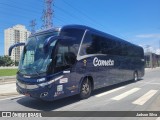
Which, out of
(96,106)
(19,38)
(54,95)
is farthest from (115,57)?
(19,38)

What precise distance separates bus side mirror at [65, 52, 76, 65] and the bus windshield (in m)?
0.89

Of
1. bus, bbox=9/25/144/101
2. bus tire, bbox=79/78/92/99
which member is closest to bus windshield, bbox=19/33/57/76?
bus, bbox=9/25/144/101

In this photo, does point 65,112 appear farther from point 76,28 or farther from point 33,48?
point 76,28

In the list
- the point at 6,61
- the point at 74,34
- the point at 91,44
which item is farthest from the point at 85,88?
the point at 6,61

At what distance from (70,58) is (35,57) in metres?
1.45

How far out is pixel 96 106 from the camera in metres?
8.57

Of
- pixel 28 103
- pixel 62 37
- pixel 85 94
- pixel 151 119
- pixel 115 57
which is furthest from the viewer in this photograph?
pixel 115 57

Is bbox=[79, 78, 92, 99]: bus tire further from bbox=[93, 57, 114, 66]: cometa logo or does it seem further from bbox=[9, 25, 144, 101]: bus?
bbox=[93, 57, 114, 66]: cometa logo

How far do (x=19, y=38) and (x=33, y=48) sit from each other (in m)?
57.0

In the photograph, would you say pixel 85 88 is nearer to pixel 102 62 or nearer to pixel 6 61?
pixel 102 62

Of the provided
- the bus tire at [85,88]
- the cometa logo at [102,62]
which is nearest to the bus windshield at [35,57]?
the bus tire at [85,88]

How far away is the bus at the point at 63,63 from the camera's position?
7.98 metres

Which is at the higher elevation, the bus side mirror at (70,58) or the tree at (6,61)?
the tree at (6,61)

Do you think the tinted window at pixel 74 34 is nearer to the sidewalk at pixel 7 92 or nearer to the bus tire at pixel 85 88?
the bus tire at pixel 85 88
